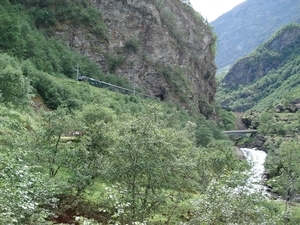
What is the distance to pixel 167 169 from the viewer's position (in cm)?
1359

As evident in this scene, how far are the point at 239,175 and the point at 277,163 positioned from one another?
156 feet

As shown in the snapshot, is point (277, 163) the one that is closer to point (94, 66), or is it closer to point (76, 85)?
point (76, 85)

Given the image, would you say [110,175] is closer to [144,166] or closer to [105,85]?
[144,166]

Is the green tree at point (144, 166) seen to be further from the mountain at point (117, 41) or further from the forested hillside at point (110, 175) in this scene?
the mountain at point (117, 41)

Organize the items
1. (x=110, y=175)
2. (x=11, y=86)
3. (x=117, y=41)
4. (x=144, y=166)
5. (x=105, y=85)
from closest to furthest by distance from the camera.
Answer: (x=144, y=166) < (x=110, y=175) < (x=11, y=86) < (x=105, y=85) < (x=117, y=41)

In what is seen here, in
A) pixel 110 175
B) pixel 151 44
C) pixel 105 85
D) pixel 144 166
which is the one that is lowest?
pixel 105 85

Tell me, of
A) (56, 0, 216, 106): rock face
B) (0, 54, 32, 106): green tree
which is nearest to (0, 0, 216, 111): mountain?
(56, 0, 216, 106): rock face

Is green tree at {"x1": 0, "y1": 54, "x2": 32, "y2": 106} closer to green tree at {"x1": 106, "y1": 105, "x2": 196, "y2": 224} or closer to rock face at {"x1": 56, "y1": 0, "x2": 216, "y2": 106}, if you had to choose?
green tree at {"x1": 106, "y1": 105, "x2": 196, "y2": 224}

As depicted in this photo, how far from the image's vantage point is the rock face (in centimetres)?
7612

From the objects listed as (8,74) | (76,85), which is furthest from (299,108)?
(8,74)

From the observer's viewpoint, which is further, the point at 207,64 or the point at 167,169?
the point at 207,64

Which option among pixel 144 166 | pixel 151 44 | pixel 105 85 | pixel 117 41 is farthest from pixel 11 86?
pixel 151 44

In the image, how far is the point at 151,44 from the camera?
87125 mm

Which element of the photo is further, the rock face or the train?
the rock face
